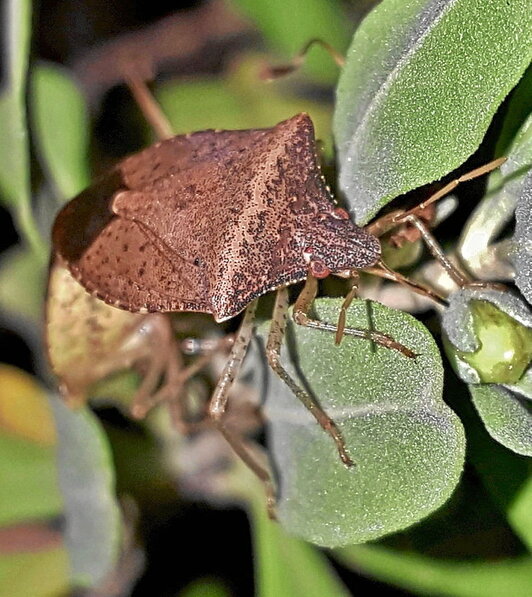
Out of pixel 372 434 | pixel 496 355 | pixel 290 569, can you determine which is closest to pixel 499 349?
pixel 496 355

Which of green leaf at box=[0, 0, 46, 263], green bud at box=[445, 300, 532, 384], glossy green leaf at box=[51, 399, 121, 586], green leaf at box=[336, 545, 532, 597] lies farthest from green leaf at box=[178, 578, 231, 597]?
green bud at box=[445, 300, 532, 384]

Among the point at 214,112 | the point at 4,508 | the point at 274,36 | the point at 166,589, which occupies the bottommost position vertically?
the point at 166,589

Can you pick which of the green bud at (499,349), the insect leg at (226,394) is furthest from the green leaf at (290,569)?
the green bud at (499,349)

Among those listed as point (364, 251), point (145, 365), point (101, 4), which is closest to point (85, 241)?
point (145, 365)

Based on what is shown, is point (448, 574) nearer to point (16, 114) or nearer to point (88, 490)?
point (88, 490)

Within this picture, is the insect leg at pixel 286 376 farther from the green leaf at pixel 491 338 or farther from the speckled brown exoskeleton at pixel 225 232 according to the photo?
the green leaf at pixel 491 338

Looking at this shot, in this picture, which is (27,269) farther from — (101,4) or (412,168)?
(412,168)

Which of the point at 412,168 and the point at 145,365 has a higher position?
the point at 412,168
